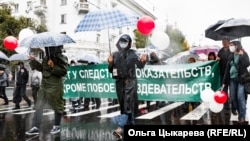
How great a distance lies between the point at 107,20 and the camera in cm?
705

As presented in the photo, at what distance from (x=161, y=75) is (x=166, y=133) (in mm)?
4920

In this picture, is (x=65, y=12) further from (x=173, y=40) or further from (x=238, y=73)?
(x=238, y=73)

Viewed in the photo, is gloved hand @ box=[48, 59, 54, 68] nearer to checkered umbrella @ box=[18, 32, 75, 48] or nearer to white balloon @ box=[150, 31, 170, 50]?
checkered umbrella @ box=[18, 32, 75, 48]

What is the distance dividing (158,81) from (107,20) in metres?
2.99

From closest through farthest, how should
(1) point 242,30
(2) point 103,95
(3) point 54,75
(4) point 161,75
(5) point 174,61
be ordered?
1. (3) point 54,75
2. (1) point 242,30
3. (4) point 161,75
4. (2) point 103,95
5. (5) point 174,61

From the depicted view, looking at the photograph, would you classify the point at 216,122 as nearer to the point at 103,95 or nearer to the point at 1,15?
the point at 103,95

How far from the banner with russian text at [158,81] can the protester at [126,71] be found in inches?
114

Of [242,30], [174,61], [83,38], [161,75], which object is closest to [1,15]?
[83,38]

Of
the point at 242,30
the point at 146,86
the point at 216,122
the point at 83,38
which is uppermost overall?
the point at 83,38

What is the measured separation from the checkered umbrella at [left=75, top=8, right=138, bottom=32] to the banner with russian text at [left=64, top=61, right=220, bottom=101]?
246 cm

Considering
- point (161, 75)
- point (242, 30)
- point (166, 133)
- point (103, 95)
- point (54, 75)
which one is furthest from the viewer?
point (103, 95)

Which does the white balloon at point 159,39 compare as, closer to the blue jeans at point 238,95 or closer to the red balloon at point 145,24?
the red balloon at point 145,24

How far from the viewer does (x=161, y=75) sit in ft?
31.1

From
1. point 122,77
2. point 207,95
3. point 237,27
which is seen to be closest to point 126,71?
point 122,77
